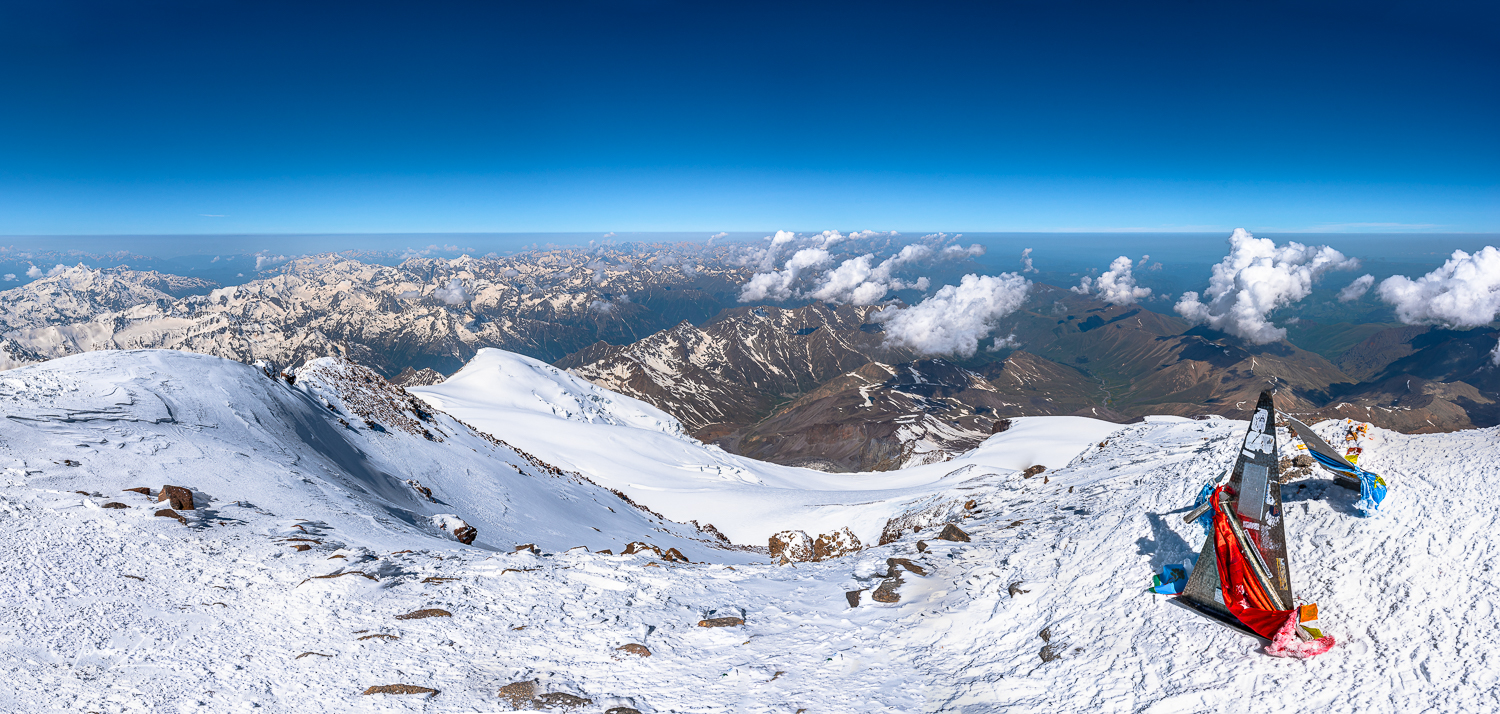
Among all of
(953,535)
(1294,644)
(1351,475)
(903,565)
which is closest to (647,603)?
(903,565)

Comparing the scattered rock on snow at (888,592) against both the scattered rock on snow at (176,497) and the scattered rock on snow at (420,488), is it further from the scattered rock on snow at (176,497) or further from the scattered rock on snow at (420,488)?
the scattered rock on snow at (420,488)

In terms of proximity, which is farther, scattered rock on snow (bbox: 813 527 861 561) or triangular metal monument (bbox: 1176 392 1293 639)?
scattered rock on snow (bbox: 813 527 861 561)

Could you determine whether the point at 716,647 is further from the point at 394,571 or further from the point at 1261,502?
the point at 1261,502

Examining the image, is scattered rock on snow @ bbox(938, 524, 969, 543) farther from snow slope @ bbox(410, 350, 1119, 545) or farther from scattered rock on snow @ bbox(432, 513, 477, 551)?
scattered rock on snow @ bbox(432, 513, 477, 551)

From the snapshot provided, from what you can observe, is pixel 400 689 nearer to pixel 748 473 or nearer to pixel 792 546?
pixel 792 546

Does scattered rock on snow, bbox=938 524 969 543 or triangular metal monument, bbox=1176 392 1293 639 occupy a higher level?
triangular metal monument, bbox=1176 392 1293 639

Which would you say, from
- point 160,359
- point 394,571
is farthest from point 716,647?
point 160,359

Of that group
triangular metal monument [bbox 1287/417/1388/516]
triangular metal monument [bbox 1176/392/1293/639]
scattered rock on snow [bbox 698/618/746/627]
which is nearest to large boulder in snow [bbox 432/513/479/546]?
scattered rock on snow [bbox 698/618/746/627]
